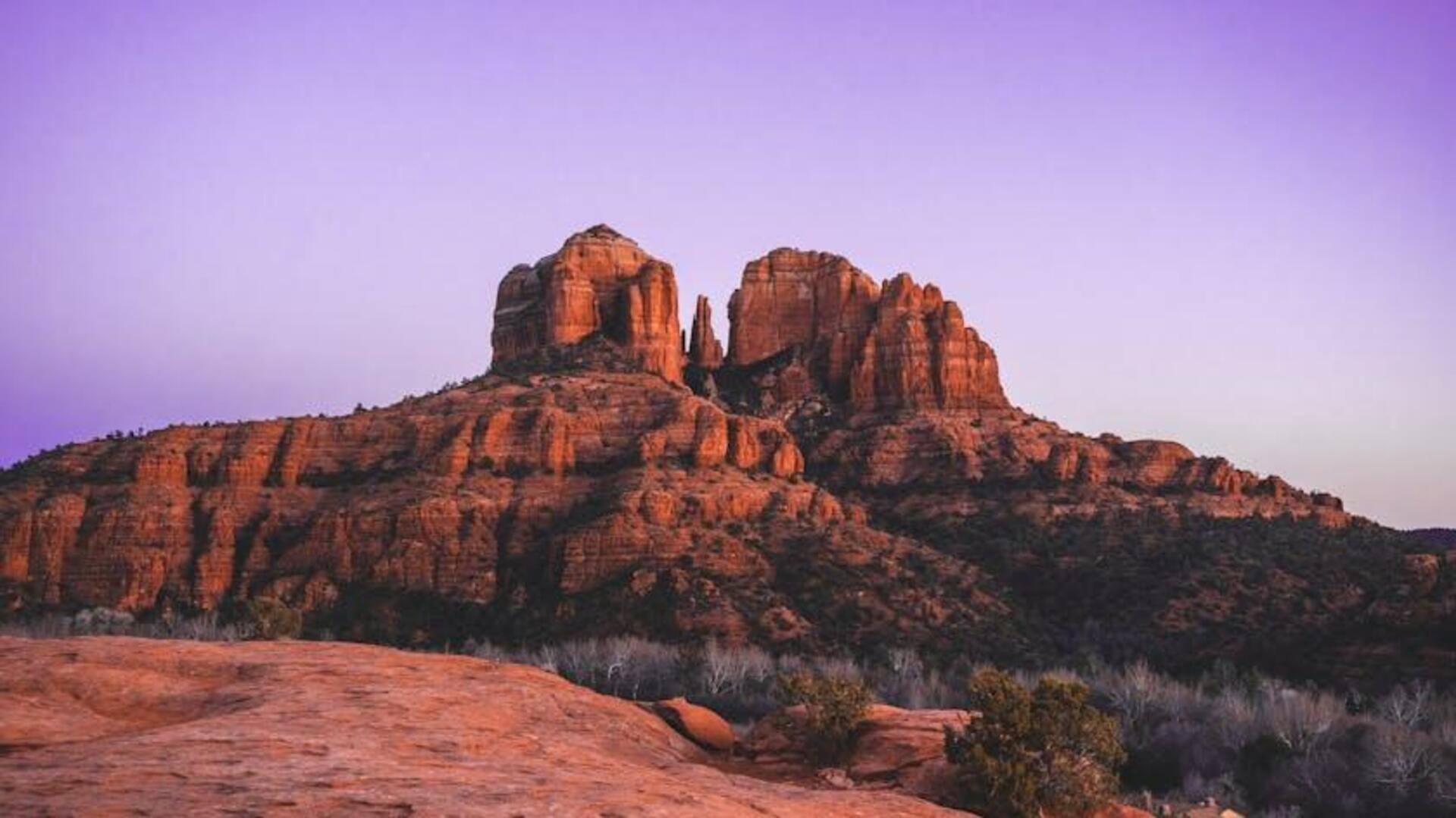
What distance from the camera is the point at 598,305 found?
114500 mm

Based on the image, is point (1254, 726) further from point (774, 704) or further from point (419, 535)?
point (419, 535)

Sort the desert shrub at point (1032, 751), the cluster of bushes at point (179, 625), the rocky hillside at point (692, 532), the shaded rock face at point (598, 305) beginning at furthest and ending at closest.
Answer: the shaded rock face at point (598, 305) < the rocky hillside at point (692, 532) < the cluster of bushes at point (179, 625) < the desert shrub at point (1032, 751)

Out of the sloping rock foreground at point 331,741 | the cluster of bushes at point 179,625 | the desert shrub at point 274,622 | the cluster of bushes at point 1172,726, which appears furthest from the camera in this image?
the cluster of bushes at point 179,625

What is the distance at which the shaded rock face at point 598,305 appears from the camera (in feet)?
366

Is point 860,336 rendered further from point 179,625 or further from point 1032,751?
point 1032,751

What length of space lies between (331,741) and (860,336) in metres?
109

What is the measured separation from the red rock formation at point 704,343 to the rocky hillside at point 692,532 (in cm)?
2250

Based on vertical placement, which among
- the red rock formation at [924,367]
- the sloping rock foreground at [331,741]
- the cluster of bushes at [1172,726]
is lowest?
the cluster of bushes at [1172,726]

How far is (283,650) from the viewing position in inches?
798

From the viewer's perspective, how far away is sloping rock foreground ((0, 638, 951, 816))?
10.2 metres

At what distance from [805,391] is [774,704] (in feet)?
268

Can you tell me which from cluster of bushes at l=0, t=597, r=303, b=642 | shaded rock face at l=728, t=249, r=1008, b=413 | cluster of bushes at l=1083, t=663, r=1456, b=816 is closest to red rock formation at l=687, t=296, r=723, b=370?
shaded rock face at l=728, t=249, r=1008, b=413

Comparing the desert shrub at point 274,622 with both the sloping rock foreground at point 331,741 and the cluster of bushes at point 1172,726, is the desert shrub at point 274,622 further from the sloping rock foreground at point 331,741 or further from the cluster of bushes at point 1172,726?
the sloping rock foreground at point 331,741

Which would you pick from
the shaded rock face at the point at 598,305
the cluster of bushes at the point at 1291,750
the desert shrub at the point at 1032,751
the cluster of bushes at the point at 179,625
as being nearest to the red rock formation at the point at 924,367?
the shaded rock face at the point at 598,305
